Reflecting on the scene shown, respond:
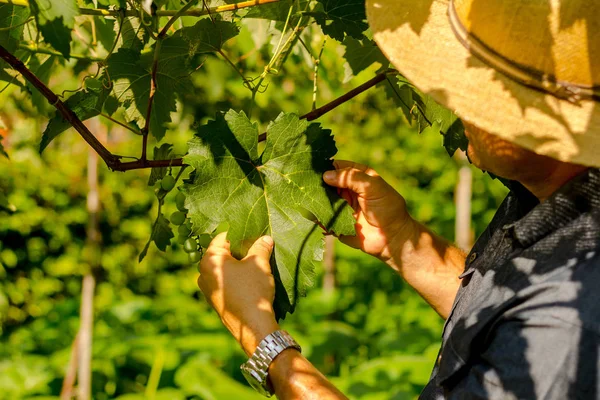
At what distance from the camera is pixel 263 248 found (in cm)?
172

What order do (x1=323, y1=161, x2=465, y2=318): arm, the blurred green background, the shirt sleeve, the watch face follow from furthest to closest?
the blurred green background, (x1=323, y1=161, x2=465, y2=318): arm, the watch face, the shirt sleeve

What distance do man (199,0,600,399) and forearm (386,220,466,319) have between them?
0.47 metres

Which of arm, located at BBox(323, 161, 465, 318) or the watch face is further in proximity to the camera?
arm, located at BBox(323, 161, 465, 318)

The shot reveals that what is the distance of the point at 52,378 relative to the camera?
4.92 m

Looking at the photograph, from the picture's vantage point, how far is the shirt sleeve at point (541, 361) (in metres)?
1.27

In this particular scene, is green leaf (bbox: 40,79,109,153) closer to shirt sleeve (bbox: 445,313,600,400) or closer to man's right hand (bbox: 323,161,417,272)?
man's right hand (bbox: 323,161,417,272)

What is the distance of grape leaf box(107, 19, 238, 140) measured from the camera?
1824 mm

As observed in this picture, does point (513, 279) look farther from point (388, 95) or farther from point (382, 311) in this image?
point (382, 311)

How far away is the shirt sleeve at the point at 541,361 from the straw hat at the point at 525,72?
0.27 m

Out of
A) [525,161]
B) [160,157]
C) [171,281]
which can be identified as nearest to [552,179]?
[525,161]

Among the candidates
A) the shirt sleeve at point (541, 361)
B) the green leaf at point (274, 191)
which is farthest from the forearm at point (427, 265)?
the shirt sleeve at point (541, 361)

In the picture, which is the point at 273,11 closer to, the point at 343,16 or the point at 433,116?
the point at 343,16

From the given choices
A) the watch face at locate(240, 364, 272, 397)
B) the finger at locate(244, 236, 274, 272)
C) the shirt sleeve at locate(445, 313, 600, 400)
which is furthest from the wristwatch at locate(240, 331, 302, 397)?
the shirt sleeve at locate(445, 313, 600, 400)

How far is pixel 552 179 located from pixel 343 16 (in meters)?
0.59
